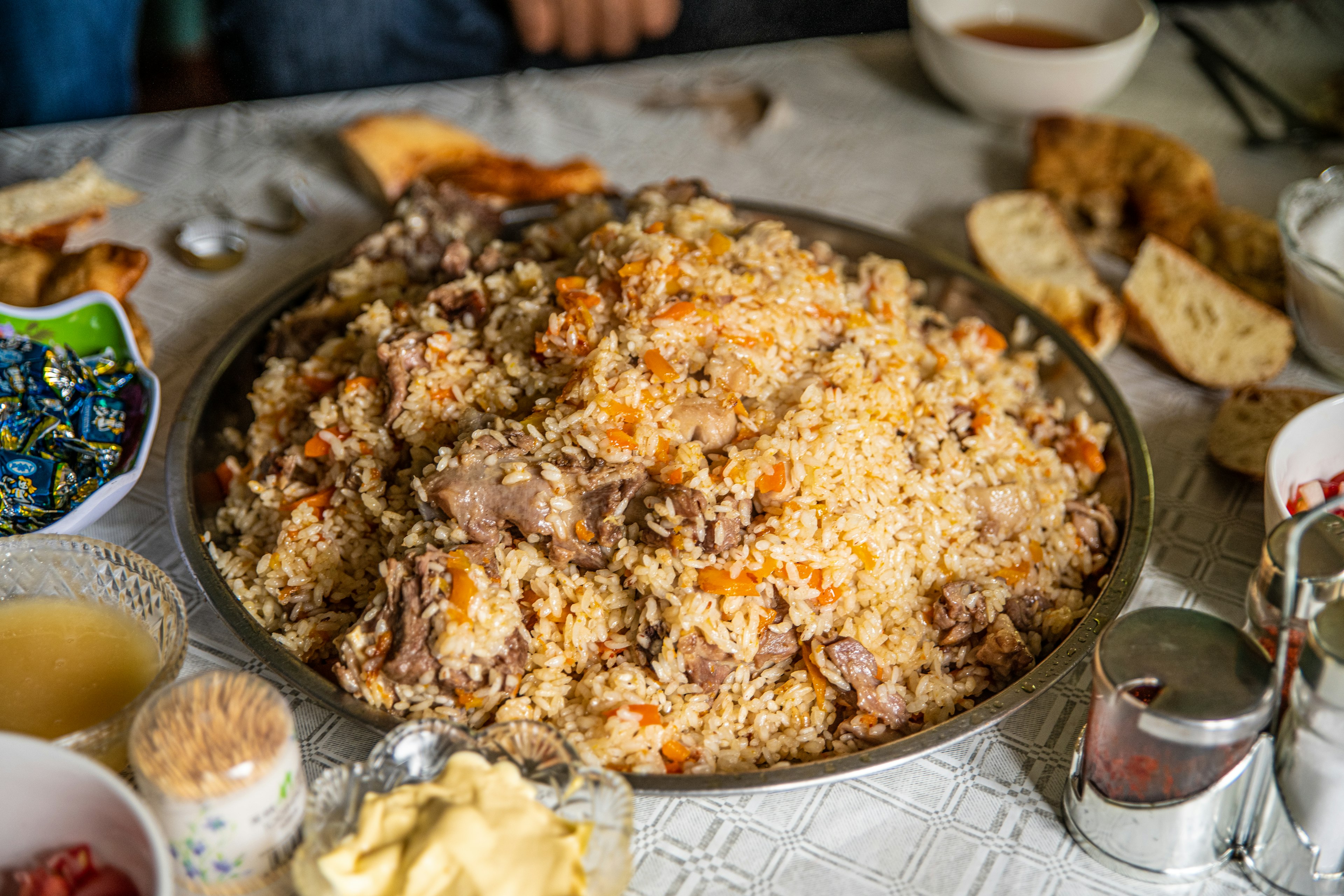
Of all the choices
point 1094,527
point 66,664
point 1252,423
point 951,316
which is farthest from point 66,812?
point 1252,423

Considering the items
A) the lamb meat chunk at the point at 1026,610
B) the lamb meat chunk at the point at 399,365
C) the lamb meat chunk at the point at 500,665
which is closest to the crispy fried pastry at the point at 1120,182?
the lamb meat chunk at the point at 1026,610

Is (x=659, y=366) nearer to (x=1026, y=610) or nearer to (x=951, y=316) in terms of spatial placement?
(x=1026, y=610)

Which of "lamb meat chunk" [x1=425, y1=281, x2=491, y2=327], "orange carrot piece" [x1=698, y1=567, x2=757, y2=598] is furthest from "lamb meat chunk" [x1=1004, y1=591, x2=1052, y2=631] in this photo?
"lamb meat chunk" [x1=425, y1=281, x2=491, y2=327]

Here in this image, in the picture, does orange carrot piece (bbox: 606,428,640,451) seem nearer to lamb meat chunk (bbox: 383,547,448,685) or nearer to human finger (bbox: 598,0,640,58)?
lamb meat chunk (bbox: 383,547,448,685)

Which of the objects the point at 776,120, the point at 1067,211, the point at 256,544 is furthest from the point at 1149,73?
the point at 256,544

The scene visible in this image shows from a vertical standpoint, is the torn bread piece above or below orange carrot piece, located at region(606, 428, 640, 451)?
below

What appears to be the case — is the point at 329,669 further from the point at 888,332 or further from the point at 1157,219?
the point at 1157,219
